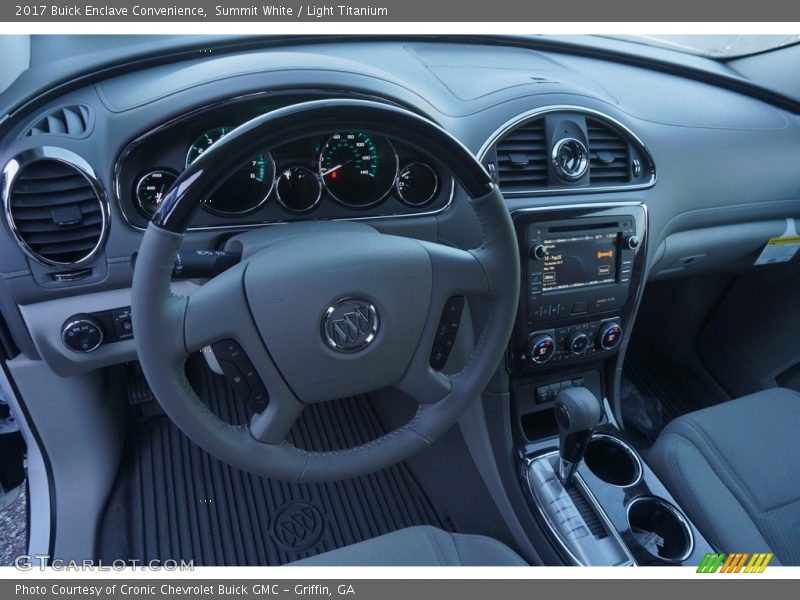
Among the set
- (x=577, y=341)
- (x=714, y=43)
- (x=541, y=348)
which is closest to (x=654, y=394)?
(x=577, y=341)

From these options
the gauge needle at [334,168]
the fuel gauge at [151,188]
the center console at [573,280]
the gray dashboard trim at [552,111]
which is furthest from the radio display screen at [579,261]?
the fuel gauge at [151,188]

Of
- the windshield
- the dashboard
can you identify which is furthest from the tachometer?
the windshield

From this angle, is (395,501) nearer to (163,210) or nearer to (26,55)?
(163,210)

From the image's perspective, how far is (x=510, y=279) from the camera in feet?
3.59

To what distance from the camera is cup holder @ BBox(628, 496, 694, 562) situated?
1.38 meters

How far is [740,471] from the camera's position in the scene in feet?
4.80

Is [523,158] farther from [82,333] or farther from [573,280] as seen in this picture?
[82,333]

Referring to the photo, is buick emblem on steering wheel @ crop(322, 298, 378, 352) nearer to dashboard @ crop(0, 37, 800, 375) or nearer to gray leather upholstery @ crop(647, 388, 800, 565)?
dashboard @ crop(0, 37, 800, 375)

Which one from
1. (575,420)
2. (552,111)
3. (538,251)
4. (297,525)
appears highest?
(552,111)

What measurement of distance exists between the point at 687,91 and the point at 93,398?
84.3 inches

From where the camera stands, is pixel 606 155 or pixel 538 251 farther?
pixel 606 155

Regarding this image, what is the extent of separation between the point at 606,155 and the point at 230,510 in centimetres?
151

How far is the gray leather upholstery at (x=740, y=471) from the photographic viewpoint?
1351mm

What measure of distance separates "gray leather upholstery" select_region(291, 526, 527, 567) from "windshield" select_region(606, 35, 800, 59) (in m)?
1.79
